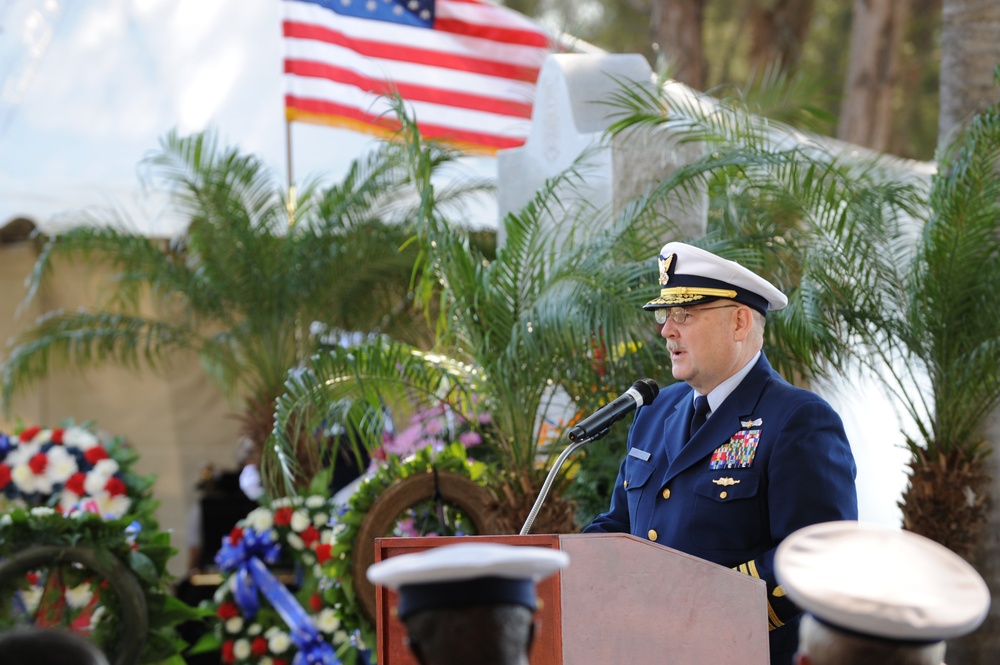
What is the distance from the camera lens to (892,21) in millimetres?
15664

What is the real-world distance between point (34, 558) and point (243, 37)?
635cm

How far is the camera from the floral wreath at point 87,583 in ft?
19.7

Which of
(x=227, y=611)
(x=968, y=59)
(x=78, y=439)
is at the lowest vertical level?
(x=227, y=611)

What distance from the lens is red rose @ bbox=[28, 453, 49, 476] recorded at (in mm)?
7535

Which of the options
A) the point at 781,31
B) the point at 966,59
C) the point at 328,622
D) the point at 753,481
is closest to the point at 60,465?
the point at 328,622

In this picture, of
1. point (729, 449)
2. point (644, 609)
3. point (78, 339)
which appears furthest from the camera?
point (78, 339)

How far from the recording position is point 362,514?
6.16 metres

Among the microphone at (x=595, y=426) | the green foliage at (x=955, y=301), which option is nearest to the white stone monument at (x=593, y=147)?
the green foliage at (x=955, y=301)

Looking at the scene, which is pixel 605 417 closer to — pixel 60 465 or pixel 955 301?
pixel 955 301

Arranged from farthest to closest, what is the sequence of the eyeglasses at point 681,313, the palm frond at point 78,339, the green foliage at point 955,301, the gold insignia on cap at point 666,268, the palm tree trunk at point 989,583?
the palm frond at point 78,339 → the palm tree trunk at point 989,583 → the green foliage at point 955,301 → the gold insignia on cap at point 666,268 → the eyeglasses at point 681,313

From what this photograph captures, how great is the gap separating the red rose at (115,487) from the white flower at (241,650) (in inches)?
47.6

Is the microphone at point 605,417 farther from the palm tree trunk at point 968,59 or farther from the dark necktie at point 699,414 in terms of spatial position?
the palm tree trunk at point 968,59

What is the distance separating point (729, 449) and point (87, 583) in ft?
12.8

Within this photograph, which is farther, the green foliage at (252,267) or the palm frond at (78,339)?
the palm frond at (78,339)
